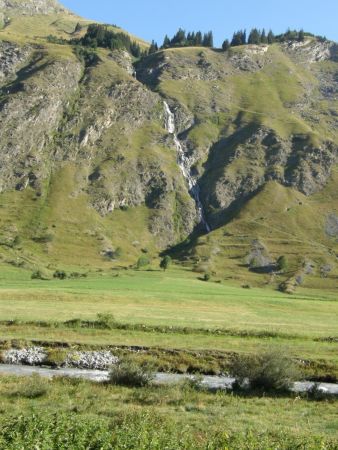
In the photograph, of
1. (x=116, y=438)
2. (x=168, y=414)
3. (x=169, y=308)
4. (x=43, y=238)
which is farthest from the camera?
(x=43, y=238)

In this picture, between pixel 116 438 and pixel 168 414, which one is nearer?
pixel 116 438

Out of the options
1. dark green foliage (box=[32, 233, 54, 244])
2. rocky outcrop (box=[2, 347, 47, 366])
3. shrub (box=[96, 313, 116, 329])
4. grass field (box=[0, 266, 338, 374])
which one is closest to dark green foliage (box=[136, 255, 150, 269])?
dark green foliage (box=[32, 233, 54, 244])

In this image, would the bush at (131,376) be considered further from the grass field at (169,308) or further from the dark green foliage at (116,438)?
the grass field at (169,308)

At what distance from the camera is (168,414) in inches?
966

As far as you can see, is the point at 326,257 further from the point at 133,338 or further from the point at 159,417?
the point at 159,417

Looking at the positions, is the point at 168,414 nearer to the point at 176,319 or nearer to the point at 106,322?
the point at 106,322

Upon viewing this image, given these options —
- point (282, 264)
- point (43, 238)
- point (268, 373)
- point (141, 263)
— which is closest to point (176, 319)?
point (268, 373)

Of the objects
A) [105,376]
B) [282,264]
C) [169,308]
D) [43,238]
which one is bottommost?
[169,308]

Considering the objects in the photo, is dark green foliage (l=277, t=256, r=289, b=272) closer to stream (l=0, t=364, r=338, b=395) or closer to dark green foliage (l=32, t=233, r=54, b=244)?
dark green foliage (l=32, t=233, r=54, b=244)

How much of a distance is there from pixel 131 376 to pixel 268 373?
873 centimetres

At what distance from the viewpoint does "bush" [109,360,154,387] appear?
32.0 m

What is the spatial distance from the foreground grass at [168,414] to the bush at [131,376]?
1.41 meters

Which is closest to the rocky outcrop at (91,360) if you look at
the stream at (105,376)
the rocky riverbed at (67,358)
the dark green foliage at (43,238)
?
the rocky riverbed at (67,358)

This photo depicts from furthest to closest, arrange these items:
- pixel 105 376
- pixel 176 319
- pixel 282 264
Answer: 1. pixel 282 264
2. pixel 176 319
3. pixel 105 376
